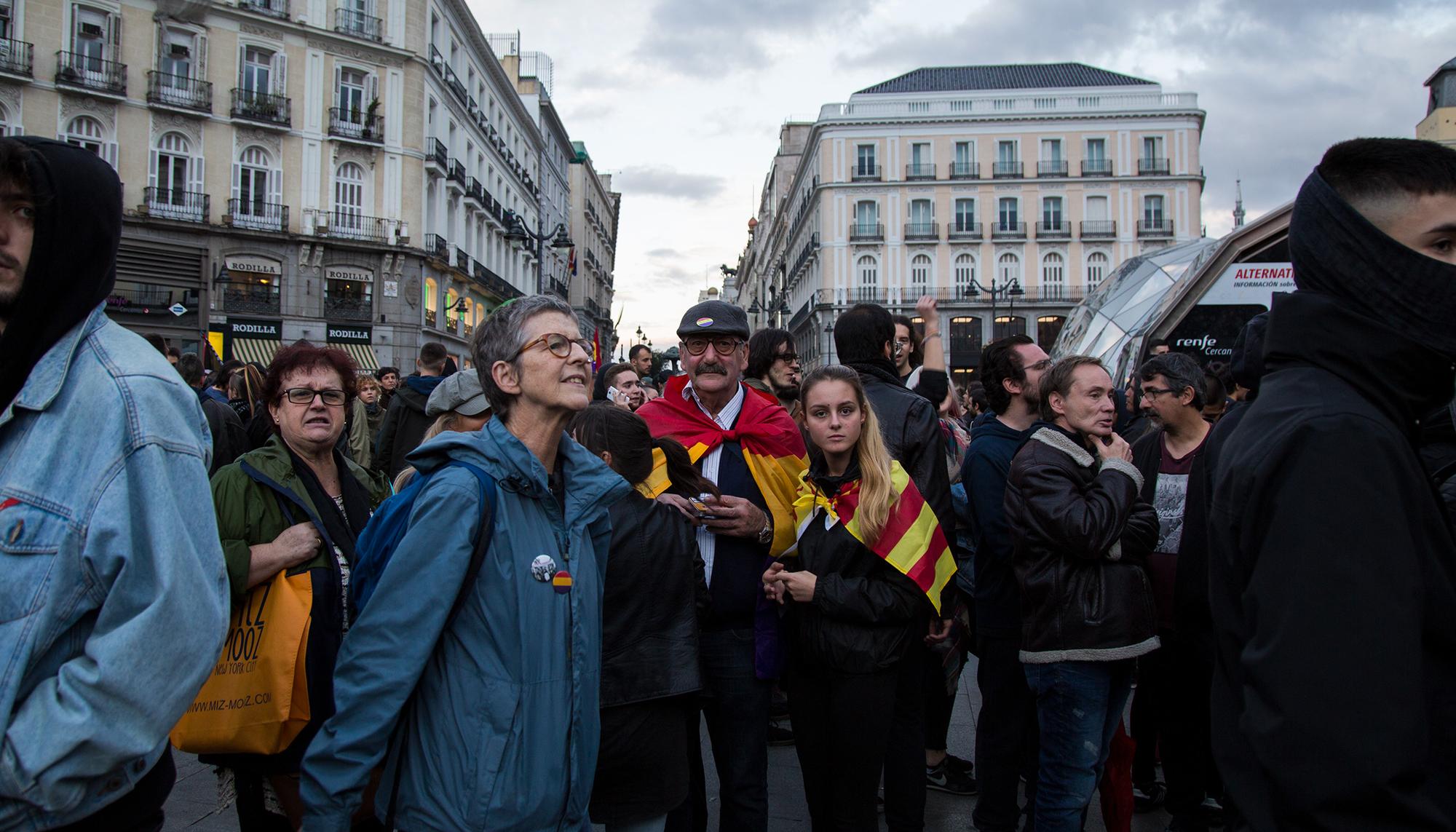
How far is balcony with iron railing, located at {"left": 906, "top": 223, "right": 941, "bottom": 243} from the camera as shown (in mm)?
52594

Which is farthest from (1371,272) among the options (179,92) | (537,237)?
(179,92)

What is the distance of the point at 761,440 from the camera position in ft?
11.4

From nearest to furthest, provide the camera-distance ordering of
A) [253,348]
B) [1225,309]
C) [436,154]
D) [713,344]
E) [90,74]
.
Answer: [713,344], [1225,309], [90,74], [253,348], [436,154]

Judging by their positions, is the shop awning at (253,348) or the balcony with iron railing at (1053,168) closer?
the shop awning at (253,348)

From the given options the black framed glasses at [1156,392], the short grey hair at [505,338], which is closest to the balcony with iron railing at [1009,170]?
the black framed glasses at [1156,392]

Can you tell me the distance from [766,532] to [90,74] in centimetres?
3164

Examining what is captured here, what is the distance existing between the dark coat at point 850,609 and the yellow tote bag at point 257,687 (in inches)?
66.1

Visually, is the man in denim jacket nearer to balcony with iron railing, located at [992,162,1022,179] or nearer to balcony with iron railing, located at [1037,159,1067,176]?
balcony with iron railing, located at [992,162,1022,179]

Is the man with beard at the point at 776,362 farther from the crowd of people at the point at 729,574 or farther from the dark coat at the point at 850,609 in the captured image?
the dark coat at the point at 850,609

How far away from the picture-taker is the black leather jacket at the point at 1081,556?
3143 millimetres

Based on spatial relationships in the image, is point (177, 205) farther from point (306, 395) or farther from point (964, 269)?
point (964, 269)

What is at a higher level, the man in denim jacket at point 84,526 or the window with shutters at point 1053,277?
the window with shutters at point 1053,277

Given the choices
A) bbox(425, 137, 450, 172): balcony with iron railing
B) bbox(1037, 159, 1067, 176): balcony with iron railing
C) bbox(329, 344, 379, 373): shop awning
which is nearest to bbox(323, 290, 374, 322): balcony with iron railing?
bbox(329, 344, 379, 373): shop awning

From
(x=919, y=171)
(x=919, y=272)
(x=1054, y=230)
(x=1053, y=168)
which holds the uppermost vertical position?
(x=919, y=171)
